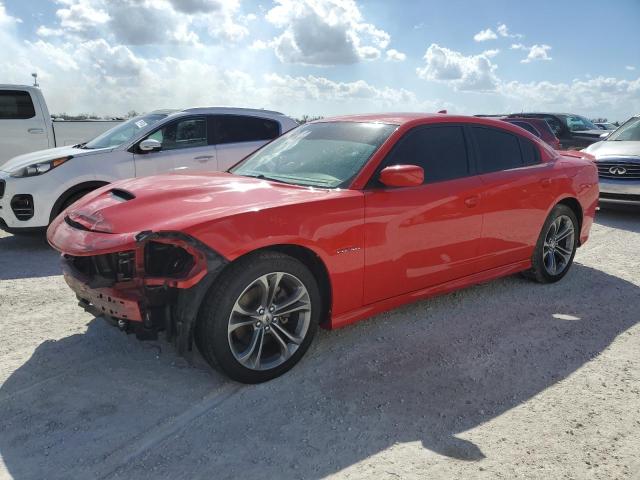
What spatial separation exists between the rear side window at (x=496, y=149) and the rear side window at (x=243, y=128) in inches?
159

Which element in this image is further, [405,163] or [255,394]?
[405,163]

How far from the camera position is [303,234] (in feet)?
10.6

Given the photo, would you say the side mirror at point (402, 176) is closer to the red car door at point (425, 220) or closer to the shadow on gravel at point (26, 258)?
the red car door at point (425, 220)

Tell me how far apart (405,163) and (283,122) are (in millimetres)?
4613

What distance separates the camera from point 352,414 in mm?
2955

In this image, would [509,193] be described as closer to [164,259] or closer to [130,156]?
[164,259]

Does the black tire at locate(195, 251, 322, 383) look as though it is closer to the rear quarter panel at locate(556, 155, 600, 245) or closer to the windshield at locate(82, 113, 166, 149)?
the rear quarter panel at locate(556, 155, 600, 245)

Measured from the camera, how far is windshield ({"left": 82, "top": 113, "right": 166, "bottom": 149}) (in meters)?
7.06

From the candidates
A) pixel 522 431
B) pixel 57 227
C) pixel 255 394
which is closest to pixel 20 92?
pixel 57 227

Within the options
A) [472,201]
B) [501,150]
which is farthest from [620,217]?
[472,201]

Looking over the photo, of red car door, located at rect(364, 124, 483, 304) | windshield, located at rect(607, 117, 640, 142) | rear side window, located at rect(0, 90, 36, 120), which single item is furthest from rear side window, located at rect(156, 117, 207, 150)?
windshield, located at rect(607, 117, 640, 142)

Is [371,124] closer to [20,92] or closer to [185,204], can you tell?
[185,204]

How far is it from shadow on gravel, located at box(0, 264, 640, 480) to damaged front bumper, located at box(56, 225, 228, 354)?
38 cm

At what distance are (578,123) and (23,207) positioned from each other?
15.3 meters
